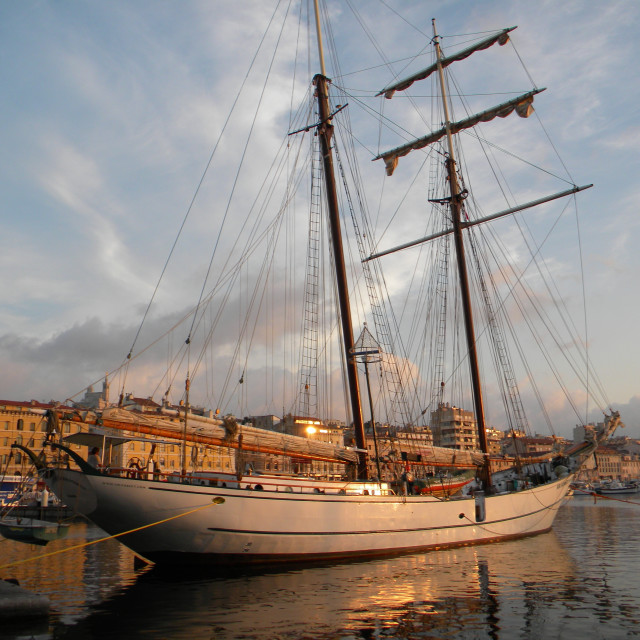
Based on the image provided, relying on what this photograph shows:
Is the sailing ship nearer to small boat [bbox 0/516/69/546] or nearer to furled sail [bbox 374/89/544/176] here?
small boat [bbox 0/516/69/546]

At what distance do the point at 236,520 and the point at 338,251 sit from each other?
45.8 ft

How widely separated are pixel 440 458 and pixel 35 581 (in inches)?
780

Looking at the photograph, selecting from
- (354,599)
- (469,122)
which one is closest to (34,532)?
(354,599)

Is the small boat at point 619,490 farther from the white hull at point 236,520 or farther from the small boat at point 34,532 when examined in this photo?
the small boat at point 34,532

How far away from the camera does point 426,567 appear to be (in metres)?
20.6

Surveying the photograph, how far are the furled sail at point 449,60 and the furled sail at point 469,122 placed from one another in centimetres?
499

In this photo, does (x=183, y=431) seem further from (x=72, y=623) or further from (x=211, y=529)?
(x=72, y=623)

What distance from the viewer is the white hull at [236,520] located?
60.0 ft

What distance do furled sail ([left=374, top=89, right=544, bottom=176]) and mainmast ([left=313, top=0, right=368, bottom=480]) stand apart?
16325mm

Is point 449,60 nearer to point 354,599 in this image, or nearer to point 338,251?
point 338,251

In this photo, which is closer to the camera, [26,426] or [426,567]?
[426,567]

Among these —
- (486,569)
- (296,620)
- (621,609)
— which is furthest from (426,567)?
(296,620)

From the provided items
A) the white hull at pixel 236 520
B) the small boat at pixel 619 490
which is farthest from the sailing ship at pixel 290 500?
the small boat at pixel 619 490

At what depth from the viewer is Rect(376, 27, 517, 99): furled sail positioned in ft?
138
